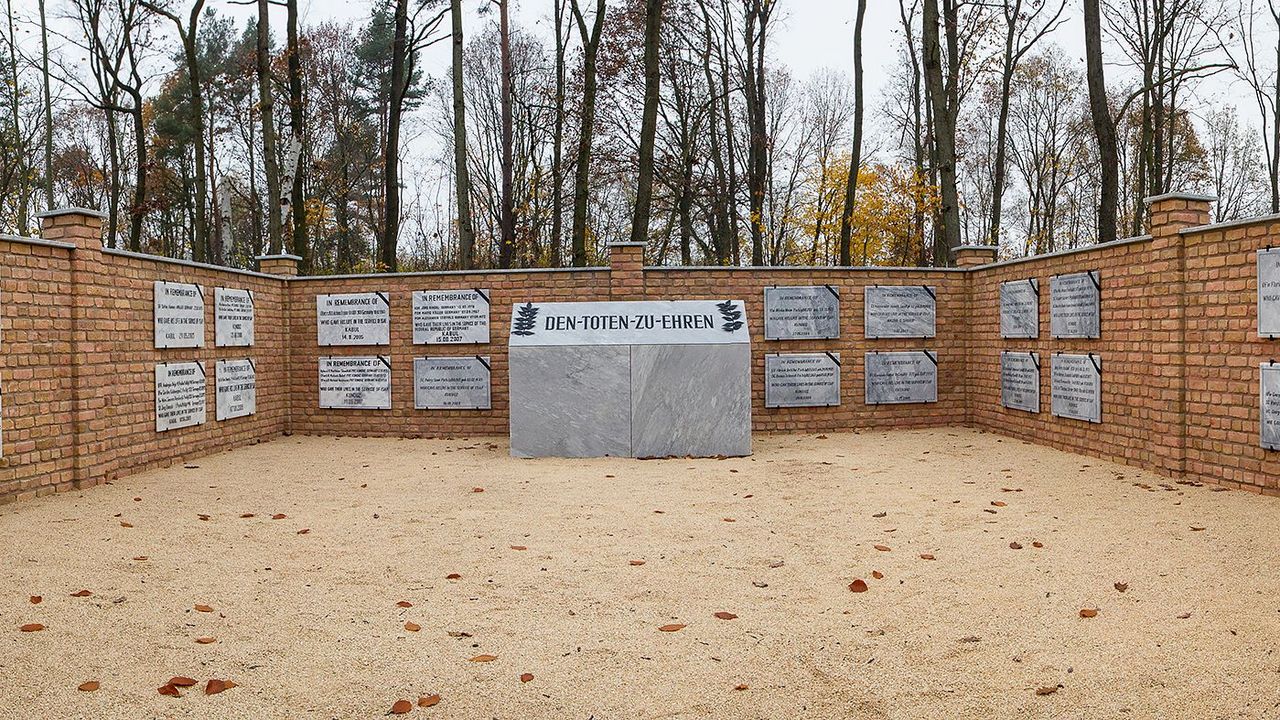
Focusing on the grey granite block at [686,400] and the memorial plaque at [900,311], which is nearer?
the grey granite block at [686,400]

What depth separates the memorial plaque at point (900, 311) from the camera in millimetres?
11859

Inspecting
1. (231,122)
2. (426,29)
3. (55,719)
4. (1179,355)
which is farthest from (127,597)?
(231,122)

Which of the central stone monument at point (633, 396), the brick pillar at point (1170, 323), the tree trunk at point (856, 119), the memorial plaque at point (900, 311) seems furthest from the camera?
the tree trunk at point (856, 119)

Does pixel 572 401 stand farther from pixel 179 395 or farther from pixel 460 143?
pixel 460 143

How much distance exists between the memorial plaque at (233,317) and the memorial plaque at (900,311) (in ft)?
25.4

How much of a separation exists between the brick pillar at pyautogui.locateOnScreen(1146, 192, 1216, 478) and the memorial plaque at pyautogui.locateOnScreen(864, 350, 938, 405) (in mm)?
3688

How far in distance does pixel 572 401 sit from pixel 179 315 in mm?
4290

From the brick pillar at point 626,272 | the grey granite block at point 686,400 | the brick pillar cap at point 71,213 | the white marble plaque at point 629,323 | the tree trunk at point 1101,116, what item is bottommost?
the grey granite block at point 686,400

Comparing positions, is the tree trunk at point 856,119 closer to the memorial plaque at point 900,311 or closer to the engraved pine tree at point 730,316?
the memorial plaque at point 900,311

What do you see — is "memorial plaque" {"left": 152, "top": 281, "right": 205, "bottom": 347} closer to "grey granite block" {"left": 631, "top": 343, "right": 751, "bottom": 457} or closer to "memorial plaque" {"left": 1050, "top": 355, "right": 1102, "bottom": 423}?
"grey granite block" {"left": 631, "top": 343, "right": 751, "bottom": 457}

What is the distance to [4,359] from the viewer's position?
7.31 meters

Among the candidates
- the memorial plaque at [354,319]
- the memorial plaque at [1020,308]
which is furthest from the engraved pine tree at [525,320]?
the memorial plaque at [1020,308]

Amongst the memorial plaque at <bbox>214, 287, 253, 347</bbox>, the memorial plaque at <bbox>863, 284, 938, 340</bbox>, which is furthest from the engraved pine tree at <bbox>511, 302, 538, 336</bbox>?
the memorial plaque at <bbox>863, 284, 938, 340</bbox>

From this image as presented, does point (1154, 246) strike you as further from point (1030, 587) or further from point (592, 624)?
point (592, 624)
